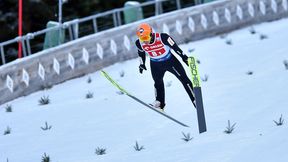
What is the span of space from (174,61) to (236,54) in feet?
17.6

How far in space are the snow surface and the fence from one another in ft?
1.13

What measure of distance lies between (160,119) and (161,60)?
3.30 ft

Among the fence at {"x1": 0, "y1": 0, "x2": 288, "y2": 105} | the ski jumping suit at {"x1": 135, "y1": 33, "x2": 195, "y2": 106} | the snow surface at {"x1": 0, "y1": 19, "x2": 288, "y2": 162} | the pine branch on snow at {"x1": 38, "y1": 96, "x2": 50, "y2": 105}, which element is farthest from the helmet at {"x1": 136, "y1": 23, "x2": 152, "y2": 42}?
the fence at {"x1": 0, "y1": 0, "x2": 288, "y2": 105}

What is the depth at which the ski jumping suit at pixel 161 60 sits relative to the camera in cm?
1128

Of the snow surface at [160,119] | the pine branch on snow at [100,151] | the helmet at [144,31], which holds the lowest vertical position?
the pine branch on snow at [100,151]

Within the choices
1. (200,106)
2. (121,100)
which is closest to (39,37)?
(121,100)

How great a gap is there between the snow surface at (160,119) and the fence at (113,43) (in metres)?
0.34

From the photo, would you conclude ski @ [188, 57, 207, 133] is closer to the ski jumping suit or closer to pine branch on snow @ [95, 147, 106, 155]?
the ski jumping suit

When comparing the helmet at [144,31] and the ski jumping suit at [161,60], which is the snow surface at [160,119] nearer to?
the ski jumping suit at [161,60]

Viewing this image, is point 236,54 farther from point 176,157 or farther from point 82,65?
point 176,157

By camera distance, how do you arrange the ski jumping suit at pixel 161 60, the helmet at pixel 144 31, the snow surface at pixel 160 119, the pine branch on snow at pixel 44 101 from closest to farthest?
the snow surface at pixel 160 119, the helmet at pixel 144 31, the ski jumping suit at pixel 161 60, the pine branch on snow at pixel 44 101

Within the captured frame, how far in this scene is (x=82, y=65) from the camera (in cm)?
1655

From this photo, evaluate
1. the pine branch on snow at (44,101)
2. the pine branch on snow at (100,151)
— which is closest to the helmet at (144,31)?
the pine branch on snow at (100,151)

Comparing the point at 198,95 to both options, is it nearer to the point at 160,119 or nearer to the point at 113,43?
the point at 160,119
